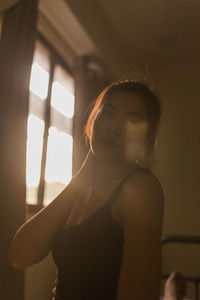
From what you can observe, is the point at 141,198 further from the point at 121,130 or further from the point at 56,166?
the point at 56,166

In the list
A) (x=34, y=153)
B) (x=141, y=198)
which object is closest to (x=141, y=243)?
(x=141, y=198)

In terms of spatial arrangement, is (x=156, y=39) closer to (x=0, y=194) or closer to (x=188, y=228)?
(x=188, y=228)

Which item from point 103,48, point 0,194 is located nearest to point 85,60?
point 103,48

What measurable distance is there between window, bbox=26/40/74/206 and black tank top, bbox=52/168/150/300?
156 cm

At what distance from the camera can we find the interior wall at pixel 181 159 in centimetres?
309

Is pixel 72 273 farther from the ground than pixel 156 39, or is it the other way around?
pixel 156 39

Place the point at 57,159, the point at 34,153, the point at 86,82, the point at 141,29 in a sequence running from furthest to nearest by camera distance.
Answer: the point at 141,29 < the point at 86,82 < the point at 57,159 < the point at 34,153

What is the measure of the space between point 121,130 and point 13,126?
45.3 inches

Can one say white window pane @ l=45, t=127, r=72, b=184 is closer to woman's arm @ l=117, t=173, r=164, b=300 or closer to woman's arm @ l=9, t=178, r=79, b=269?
woman's arm @ l=9, t=178, r=79, b=269

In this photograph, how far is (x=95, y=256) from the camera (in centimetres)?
42

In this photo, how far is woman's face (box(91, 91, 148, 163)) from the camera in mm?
461

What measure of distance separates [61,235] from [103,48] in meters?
2.59

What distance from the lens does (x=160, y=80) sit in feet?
11.7

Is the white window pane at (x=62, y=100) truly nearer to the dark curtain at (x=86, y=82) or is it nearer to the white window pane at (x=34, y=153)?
the dark curtain at (x=86, y=82)
